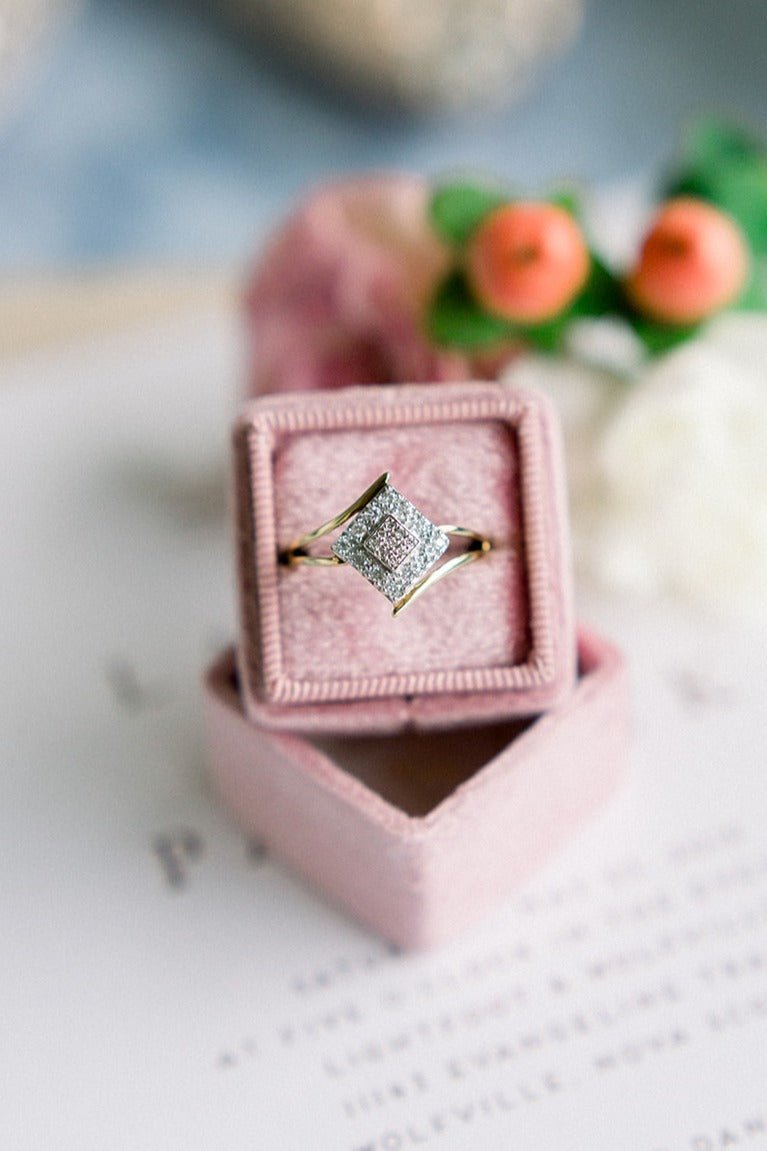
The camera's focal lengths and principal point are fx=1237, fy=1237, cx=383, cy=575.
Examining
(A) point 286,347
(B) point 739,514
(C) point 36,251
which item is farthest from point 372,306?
(C) point 36,251

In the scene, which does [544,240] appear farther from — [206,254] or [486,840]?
[206,254]

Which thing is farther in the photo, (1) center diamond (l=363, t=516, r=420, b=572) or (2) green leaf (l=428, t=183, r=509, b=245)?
(2) green leaf (l=428, t=183, r=509, b=245)

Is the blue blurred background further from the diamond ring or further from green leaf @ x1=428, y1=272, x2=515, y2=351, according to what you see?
the diamond ring

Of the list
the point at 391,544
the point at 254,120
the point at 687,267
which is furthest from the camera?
the point at 254,120

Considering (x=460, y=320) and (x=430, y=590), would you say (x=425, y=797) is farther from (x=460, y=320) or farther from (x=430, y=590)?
(x=460, y=320)

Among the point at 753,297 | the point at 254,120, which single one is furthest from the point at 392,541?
the point at 254,120

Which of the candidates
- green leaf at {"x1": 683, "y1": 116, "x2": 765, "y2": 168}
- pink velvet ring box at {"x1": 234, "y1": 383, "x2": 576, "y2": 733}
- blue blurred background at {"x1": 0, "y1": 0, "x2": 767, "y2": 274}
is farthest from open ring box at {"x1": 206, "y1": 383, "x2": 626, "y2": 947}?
blue blurred background at {"x1": 0, "y1": 0, "x2": 767, "y2": 274}

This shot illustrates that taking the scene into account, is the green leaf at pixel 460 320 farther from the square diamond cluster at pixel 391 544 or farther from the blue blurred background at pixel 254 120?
the blue blurred background at pixel 254 120
